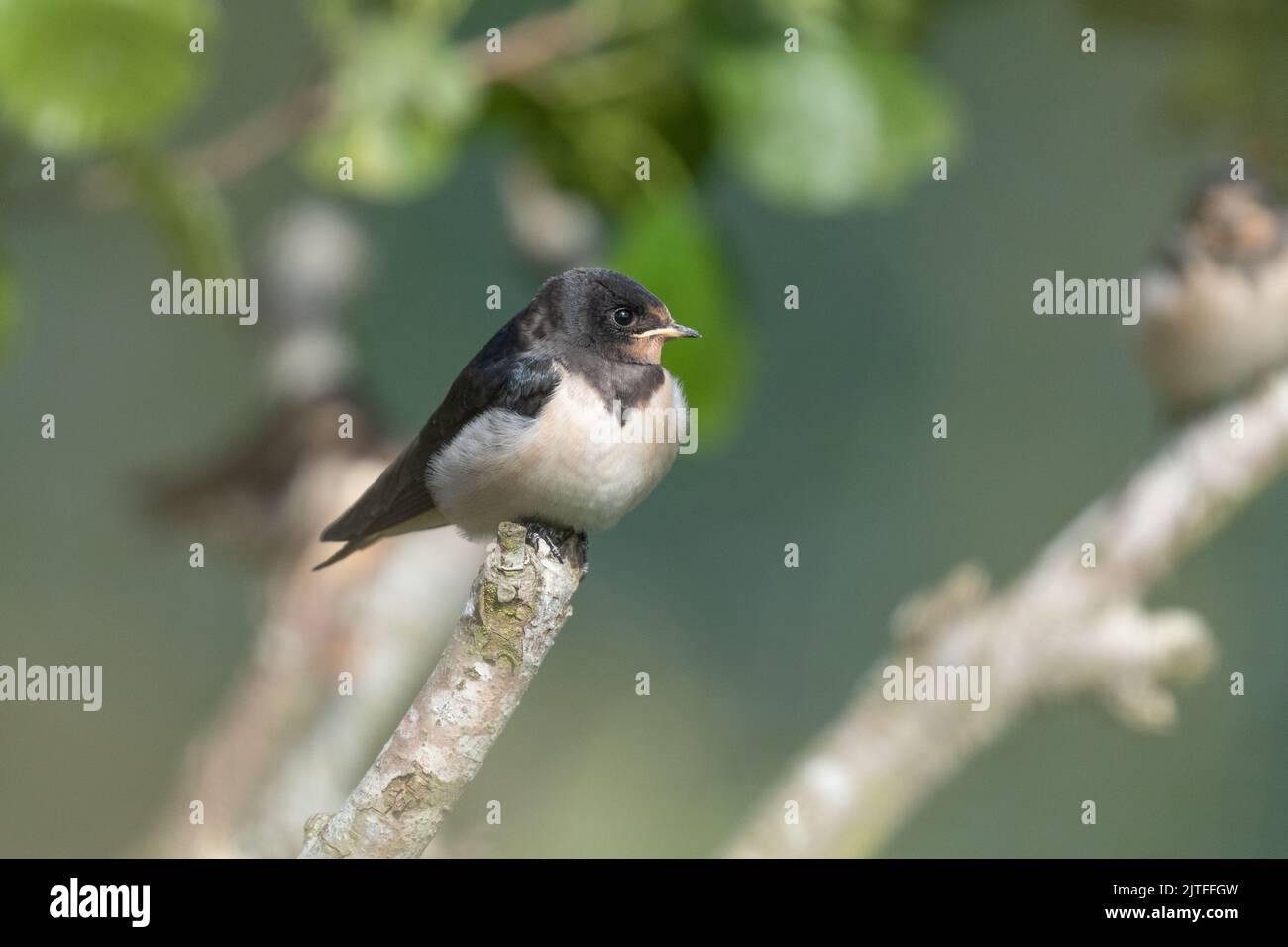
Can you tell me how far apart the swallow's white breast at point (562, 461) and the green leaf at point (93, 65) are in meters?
0.61

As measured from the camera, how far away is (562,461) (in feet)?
2.99

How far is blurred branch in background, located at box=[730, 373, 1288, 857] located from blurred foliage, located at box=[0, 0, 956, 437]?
12.6 inches

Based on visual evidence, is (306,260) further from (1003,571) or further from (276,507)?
(1003,571)

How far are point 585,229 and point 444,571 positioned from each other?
0.48 m

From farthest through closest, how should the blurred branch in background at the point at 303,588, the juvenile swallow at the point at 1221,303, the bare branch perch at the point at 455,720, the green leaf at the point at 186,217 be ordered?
1. the juvenile swallow at the point at 1221,303
2. the blurred branch in background at the point at 303,588
3. the green leaf at the point at 186,217
4. the bare branch perch at the point at 455,720

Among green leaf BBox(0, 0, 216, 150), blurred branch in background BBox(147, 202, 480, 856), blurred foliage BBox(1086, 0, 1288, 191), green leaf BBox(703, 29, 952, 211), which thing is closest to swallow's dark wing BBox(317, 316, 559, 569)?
blurred branch in background BBox(147, 202, 480, 856)

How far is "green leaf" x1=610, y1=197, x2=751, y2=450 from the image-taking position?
57.7 inches

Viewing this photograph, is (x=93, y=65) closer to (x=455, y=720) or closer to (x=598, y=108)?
(x=598, y=108)

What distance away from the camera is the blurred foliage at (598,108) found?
1359 millimetres

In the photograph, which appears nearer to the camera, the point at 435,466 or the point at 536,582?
the point at 536,582

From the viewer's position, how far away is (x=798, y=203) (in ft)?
5.34

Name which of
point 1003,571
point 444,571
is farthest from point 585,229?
point 1003,571

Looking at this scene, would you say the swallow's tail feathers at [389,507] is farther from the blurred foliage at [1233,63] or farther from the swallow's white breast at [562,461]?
the blurred foliage at [1233,63]

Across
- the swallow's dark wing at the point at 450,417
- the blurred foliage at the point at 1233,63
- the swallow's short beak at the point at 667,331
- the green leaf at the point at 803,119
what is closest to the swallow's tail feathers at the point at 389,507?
the swallow's dark wing at the point at 450,417
